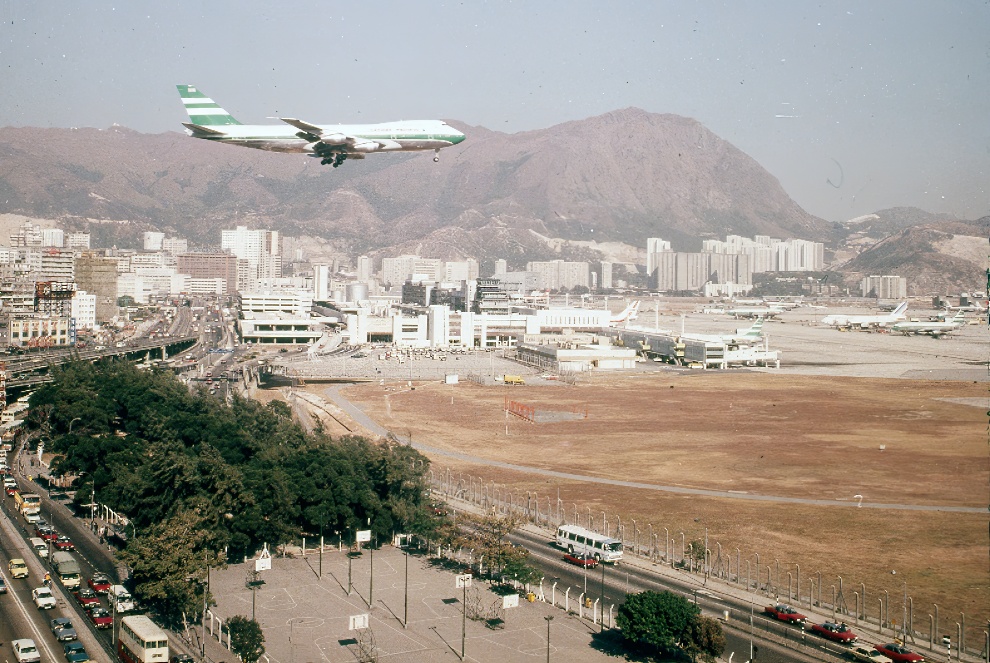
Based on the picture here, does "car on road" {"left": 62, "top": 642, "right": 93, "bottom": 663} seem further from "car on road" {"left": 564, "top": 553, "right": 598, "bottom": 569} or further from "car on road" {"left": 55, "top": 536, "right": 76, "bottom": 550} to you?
"car on road" {"left": 564, "top": 553, "right": 598, "bottom": 569}

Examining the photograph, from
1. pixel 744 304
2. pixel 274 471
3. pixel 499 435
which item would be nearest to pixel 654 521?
pixel 274 471

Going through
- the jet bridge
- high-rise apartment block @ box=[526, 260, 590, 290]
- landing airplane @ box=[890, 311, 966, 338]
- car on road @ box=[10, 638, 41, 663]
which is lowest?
car on road @ box=[10, 638, 41, 663]

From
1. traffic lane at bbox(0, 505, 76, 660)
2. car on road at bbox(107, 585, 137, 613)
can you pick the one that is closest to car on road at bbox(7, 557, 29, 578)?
traffic lane at bbox(0, 505, 76, 660)

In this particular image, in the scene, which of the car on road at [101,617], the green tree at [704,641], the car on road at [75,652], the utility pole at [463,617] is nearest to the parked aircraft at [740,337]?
the utility pole at [463,617]

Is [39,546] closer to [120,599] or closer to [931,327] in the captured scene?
[120,599]

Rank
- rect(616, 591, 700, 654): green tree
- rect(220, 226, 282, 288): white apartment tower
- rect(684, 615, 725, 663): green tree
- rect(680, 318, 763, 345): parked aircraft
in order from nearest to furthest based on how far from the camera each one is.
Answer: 1. rect(684, 615, 725, 663): green tree
2. rect(616, 591, 700, 654): green tree
3. rect(680, 318, 763, 345): parked aircraft
4. rect(220, 226, 282, 288): white apartment tower

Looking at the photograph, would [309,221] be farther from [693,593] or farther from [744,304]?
[693,593]
